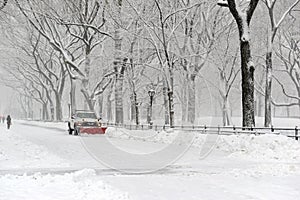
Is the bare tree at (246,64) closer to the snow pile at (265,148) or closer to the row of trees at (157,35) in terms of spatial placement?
the snow pile at (265,148)

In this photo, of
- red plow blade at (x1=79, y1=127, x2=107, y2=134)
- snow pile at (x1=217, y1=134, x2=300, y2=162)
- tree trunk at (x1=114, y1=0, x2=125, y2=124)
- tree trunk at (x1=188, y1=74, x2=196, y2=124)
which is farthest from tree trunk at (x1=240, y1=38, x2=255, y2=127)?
tree trunk at (x1=188, y1=74, x2=196, y2=124)

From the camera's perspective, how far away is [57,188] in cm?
961

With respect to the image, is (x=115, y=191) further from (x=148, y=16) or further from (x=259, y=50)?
(x=259, y=50)

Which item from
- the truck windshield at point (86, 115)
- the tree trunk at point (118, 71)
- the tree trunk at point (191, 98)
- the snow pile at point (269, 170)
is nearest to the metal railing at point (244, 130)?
the tree trunk at point (118, 71)

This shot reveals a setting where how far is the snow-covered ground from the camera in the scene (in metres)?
9.42

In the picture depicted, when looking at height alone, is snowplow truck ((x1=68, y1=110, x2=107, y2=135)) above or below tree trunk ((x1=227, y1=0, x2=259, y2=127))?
below

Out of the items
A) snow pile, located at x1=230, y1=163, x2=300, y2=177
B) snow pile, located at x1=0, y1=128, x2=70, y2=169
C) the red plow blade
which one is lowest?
snow pile, located at x1=230, y1=163, x2=300, y2=177

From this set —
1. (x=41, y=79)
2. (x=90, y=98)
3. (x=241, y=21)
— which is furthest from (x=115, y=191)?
(x=41, y=79)

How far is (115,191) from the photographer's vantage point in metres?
9.56

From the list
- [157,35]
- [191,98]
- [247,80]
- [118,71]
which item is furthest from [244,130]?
[118,71]

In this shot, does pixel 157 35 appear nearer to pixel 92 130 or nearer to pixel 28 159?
pixel 92 130

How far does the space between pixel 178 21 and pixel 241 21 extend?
12.1 metres

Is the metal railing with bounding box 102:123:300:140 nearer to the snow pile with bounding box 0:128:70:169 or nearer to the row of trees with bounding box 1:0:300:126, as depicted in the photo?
the row of trees with bounding box 1:0:300:126

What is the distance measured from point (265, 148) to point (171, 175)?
695cm
